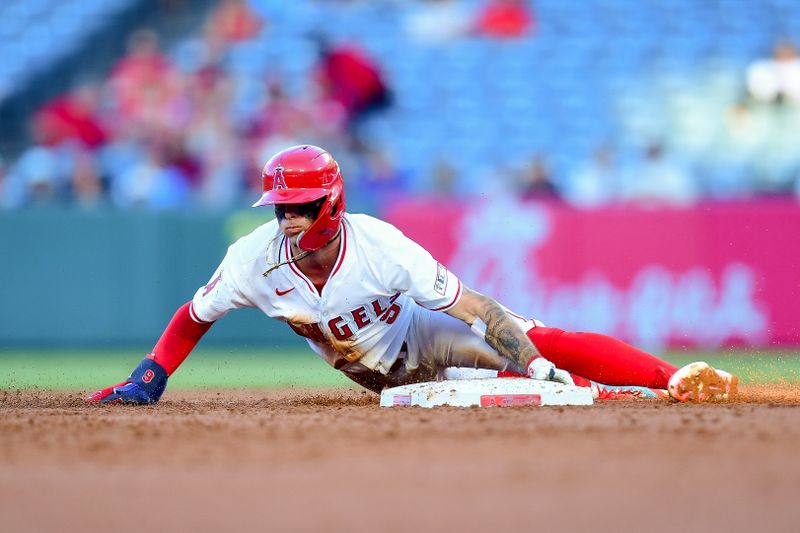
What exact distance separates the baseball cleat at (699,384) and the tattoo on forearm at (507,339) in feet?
2.51

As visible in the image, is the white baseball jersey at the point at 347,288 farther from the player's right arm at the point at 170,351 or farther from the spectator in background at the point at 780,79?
the spectator in background at the point at 780,79

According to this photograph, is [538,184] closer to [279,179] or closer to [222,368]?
[222,368]

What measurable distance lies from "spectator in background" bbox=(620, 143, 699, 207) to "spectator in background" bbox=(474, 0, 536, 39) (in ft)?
9.06

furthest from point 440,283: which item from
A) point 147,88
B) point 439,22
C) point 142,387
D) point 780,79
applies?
point 439,22

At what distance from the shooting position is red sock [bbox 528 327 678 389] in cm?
616

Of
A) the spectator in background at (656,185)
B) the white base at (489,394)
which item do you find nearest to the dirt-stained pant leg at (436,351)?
the white base at (489,394)

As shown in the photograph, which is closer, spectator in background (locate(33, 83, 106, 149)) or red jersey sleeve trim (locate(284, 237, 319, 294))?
red jersey sleeve trim (locate(284, 237, 319, 294))

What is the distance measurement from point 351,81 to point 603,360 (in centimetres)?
722

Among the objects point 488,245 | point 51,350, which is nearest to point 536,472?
point 488,245

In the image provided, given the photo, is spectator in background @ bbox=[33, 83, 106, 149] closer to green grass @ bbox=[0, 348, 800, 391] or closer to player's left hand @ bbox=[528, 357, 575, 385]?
green grass @ bbox=[0, 348, 800, 391]

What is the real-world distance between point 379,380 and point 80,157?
21.1 ft

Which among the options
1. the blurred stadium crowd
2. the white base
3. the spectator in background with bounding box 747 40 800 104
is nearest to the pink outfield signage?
the blurred stadium crowd

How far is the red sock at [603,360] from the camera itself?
616 centimetres

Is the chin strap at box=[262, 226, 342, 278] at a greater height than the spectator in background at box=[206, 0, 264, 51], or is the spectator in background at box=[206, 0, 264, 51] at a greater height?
the spectator in background at box=[206, 0, 264, 51]
